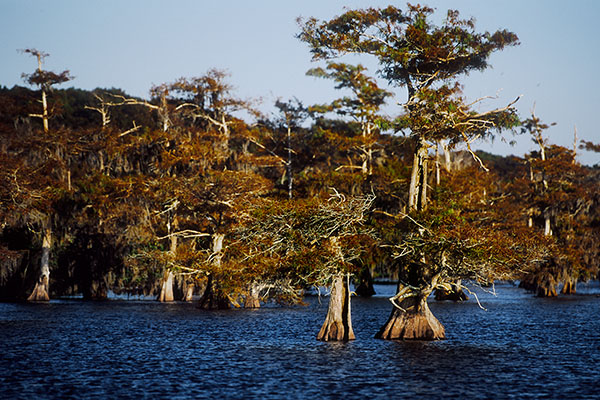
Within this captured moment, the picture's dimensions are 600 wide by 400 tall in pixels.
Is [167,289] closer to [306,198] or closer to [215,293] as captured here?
[215,293]

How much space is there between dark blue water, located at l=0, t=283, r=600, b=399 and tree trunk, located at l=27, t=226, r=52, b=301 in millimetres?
13494

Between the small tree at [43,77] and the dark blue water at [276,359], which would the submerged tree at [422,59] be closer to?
the dark blue water at [276,359]

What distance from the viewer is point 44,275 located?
2591 inches

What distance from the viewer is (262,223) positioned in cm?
3328

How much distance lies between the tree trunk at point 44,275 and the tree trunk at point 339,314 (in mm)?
37144

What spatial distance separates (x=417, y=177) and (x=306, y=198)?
11448 millimetres

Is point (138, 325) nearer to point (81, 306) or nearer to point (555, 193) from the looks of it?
point (81, 306)

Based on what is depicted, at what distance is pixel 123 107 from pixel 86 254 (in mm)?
52819

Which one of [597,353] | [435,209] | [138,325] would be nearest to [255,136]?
[138,325]

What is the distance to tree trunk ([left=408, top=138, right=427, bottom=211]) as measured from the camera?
3916 centimetres

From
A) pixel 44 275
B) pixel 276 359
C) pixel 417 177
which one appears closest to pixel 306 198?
pixel 417 177

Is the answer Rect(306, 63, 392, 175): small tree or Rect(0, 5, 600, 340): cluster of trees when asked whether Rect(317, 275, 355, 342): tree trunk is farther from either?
Rect(306, 63, 392, 175): small tree

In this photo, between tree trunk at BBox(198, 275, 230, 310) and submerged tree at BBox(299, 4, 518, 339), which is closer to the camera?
submerged tree at BBox(299, 4, 518, 339)

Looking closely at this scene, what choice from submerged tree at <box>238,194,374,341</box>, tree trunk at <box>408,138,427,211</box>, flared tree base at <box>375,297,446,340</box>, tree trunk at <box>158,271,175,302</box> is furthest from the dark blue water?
tree trunk at <box>158,271,175,302</box>
